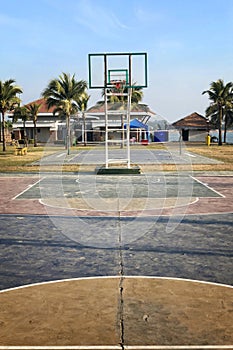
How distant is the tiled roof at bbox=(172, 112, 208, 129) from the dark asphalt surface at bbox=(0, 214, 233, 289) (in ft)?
183

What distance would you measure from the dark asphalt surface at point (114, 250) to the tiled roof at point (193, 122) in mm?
55815

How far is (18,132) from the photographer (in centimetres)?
5809

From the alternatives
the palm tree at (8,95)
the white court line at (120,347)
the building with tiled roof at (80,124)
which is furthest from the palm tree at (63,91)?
the white court line at (120,347)

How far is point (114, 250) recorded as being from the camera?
7355 mm

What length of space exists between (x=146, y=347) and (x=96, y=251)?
3427 mm

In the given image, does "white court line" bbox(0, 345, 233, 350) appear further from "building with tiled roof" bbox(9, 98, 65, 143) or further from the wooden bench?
"building with tiled roof" bbox(9, 98, 65, 143)

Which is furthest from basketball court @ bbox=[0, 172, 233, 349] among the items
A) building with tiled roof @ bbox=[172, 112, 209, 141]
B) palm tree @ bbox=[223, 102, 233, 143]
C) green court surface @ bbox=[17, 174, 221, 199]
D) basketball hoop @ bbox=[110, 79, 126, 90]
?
building with tiled roof @ bbox=[172, 112, 209, 141]

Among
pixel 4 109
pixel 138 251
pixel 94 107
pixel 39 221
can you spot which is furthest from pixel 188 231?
pixel 94 107

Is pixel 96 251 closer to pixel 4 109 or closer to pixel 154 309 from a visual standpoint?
pixel 154 309

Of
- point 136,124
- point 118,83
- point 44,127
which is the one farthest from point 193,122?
point 118,83

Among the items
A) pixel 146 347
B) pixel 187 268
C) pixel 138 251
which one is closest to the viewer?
pixel 146 347

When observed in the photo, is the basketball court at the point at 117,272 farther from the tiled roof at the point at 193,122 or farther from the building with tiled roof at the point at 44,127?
the tiled roof at the point at 193,122

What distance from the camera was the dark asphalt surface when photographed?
6180mm

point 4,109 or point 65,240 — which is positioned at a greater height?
point 4,109
